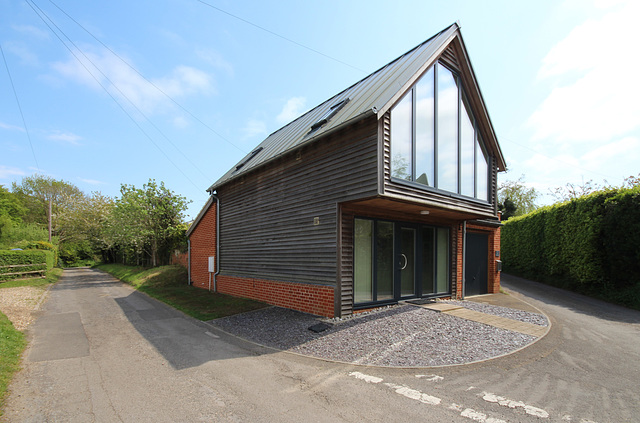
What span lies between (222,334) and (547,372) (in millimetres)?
6155

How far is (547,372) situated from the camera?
4789 mm

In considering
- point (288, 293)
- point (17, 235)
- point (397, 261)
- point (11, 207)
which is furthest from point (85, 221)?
point (397, 261)

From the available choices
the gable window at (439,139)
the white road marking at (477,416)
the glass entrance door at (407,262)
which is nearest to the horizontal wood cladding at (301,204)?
the gable window at (439,139)

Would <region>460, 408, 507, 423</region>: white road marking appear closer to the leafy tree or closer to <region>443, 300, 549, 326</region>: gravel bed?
<region>443, 300, 549, 326</region>: gravel bed

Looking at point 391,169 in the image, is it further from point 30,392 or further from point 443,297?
point 30,392

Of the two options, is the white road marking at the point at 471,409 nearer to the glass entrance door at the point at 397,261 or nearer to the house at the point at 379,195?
the house at the point at 379,195

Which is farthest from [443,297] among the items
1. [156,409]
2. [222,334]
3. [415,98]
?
[156,409]

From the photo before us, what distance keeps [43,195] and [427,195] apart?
52.9m

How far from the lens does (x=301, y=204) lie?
9070mm

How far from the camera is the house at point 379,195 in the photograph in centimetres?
746

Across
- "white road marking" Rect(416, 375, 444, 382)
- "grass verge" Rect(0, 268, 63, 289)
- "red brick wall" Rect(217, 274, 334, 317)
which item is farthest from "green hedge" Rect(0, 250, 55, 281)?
"white road marking" Rect(416, 375, 444, 382)

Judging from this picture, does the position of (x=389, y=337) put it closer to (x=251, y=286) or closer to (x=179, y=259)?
(x=251, y=286)

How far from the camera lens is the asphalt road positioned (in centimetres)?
359

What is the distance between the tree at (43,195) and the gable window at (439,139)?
4748 cm
